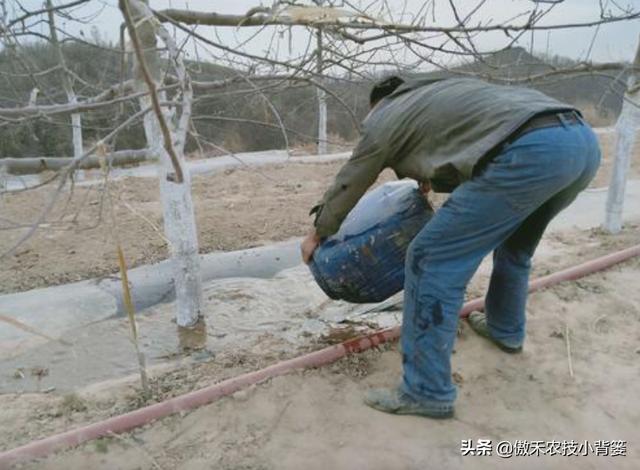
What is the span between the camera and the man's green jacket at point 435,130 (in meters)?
2.03

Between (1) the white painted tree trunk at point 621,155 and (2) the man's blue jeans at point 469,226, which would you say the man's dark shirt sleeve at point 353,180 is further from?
(1) the white painted tree trunk at point 621,155

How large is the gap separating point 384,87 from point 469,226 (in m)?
0.75

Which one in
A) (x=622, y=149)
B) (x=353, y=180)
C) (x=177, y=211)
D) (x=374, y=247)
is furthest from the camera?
(x=622, y=149)

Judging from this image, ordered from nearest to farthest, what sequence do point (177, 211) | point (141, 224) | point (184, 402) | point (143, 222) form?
point (184, 402)
point (177, 211)
point (141, 224)
point (143, 222)

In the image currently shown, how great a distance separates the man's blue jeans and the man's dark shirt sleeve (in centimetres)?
29

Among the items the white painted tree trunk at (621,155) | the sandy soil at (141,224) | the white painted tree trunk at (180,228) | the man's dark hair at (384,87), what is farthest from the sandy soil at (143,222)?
the white painted tree trunk at (621,155)

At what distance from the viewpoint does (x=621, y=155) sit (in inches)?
195

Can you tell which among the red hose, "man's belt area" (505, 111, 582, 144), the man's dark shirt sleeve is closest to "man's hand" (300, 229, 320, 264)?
the man's dark shirt sleeve

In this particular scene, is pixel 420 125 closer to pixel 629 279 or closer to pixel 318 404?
pixel 318 404

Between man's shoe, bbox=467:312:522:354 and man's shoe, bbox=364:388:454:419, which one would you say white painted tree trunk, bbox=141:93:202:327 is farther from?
man's shoe, bbox=467:312:522:354

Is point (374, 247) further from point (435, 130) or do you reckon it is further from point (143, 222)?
point (143, 222)

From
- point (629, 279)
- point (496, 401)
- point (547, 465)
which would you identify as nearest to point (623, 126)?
point (629, 279)

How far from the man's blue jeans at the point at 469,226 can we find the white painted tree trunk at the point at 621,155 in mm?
3007

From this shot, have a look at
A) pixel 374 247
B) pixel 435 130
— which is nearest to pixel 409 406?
pixel 374 247
